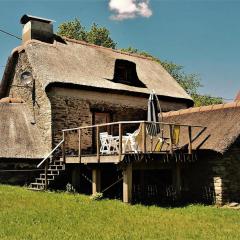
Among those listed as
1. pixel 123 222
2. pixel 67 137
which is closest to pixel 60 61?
pixel 67 137

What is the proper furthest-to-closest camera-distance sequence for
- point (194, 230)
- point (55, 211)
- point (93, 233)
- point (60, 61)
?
1. point (60, 61)
2. point (55, 211)
3. point (194, 230)
4. point (93, 233)

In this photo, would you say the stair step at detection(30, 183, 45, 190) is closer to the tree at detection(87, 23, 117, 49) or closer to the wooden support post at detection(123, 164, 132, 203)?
the wooden support post at detection(123, 164, 132, 203)

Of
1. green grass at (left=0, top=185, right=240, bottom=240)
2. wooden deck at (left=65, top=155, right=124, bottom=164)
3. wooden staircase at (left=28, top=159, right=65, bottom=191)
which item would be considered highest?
wooden deck at (left=65, top=155, right=124, bottom=164)

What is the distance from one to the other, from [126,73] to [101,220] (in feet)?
36.4

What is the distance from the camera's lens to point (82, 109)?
1827 centimetres

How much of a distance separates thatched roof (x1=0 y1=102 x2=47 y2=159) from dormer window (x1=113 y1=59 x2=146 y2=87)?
15.4 feet

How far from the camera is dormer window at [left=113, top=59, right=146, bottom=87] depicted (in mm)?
20323

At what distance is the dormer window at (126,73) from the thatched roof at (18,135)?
470 centimetres

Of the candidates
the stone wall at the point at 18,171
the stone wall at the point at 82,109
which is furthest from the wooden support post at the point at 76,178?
the stone wall at the point at 18,171

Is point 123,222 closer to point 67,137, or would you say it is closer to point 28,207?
point 28,207

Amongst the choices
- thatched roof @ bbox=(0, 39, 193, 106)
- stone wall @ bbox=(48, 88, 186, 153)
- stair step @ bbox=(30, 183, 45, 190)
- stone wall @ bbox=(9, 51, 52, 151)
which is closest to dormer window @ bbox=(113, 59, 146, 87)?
thatched roof @ bbox=(0, 39, 193, 106)

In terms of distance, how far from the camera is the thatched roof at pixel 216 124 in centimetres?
1470

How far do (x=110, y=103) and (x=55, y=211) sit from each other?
8.50 meters

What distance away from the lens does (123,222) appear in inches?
417
